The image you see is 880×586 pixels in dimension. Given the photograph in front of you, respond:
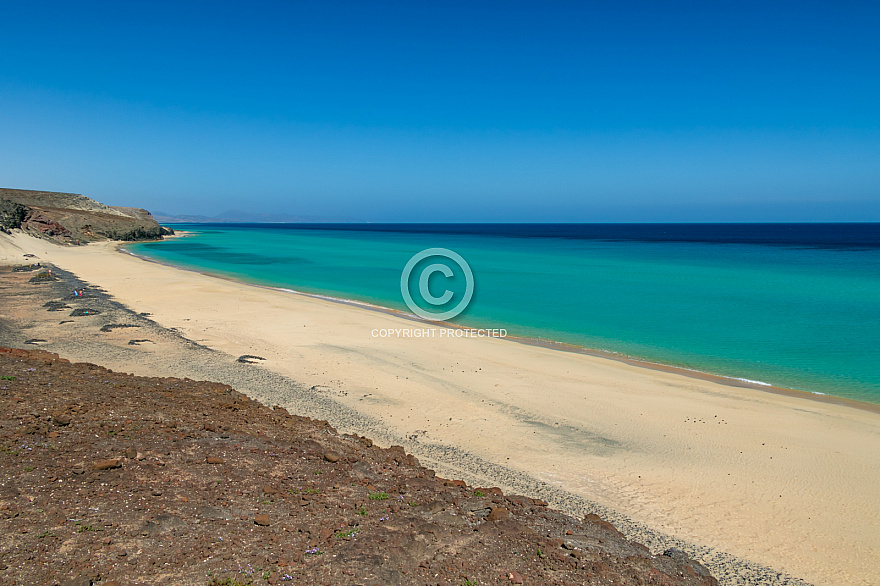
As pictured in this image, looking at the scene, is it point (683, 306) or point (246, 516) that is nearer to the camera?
point (246, 516)

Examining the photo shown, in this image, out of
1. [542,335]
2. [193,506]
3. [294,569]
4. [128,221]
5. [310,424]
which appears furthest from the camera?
[128,221]

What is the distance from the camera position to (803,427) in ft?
31.2

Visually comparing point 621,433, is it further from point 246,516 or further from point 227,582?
point 227,582

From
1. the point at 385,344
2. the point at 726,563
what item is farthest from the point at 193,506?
the point at 385,344

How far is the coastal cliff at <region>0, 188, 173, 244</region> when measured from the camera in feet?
151

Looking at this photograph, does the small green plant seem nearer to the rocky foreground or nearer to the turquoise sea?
the rocky foreground

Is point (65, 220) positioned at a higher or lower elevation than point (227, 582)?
higher

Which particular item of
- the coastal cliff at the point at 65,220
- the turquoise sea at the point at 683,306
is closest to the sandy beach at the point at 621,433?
the turquoise sea at the point at 683,306

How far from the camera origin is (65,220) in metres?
56.5

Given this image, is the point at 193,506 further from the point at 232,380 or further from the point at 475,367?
the point at 475,367

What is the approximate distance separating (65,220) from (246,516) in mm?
67559

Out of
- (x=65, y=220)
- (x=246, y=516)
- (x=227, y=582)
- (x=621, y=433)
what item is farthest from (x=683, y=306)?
(x=65, y=220)

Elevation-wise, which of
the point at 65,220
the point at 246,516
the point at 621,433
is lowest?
the point at 621,433

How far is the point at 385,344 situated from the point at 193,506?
10.4 metres
